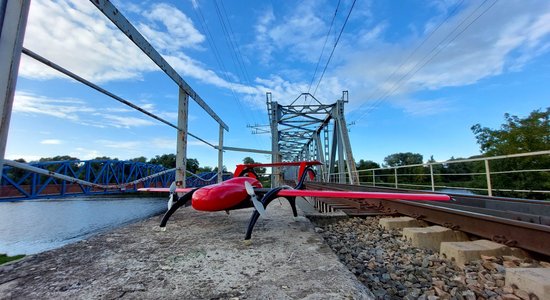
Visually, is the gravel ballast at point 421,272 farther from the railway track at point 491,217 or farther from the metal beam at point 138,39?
the metal beam at point 138,39

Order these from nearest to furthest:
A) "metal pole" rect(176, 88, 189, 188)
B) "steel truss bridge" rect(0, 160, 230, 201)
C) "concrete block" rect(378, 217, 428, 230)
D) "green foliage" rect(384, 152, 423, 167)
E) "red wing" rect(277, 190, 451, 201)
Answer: "red wing" rect(277, 190, 451, 201) → "concrete block" rect(378, 217, 428, 230) → "metal pole" rect(176, 88, 189, 188) → "steel truss bridge" rect(0, 160, 230, 201) → "green foliage" rect(384, 152, 423, 167)

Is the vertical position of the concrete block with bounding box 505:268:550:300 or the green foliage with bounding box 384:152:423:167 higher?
the green foliage with bounding box 384:152:423:167

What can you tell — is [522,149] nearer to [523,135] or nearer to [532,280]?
[523,135]

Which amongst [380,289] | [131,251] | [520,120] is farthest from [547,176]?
[131,251]

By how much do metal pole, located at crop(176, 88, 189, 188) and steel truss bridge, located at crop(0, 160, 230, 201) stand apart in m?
0.22

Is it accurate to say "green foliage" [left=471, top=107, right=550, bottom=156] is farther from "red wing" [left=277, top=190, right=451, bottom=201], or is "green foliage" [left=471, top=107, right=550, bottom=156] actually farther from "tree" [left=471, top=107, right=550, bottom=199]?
"red wing" [left=277, top=190, right=451, bottom=201]

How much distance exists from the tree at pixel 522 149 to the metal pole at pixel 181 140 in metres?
17.3

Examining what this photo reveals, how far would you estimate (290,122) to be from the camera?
22297mm

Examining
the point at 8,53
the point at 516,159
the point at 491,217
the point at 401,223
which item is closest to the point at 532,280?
the point at 491,217

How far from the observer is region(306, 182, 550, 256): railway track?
2068 mm

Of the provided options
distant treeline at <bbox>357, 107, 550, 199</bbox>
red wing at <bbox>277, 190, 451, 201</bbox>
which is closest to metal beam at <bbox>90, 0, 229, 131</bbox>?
red wing at <bbox>277, 190, 451, 201</bbox>

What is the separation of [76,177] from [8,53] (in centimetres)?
2060

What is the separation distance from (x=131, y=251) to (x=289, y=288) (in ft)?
5.02

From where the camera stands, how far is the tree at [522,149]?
15383 millimetres
